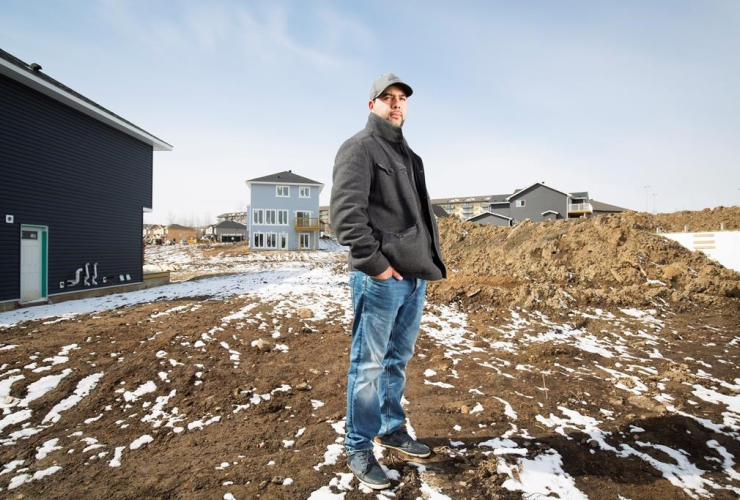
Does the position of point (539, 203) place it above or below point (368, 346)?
above

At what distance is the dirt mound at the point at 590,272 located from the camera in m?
8.49

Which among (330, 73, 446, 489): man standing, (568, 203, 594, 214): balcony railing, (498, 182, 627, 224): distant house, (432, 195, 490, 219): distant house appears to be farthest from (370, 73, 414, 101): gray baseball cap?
(432, 195, 490, 219): distant house

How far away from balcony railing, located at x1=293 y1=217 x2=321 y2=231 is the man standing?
35.4 meters

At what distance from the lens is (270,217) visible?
3750 centimetres

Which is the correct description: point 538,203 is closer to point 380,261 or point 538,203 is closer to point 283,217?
point 283,217

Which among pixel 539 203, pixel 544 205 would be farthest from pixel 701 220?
pixel 539 203

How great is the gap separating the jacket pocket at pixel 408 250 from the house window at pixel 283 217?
36.6m

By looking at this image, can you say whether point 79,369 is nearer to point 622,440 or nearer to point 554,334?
point 622,440

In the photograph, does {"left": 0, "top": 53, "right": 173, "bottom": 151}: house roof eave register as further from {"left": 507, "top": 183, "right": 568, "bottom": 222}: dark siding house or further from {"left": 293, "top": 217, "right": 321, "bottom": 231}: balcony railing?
{"left": 507, "top": 183, "right": 568, "bottom": 222}: dark siding house

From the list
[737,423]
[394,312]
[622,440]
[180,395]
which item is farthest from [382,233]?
[737,423]

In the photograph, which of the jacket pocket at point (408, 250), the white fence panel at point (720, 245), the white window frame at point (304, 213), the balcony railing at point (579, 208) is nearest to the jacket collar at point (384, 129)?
the jacket pocket at point (408, 250)

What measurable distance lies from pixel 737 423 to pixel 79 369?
7.28 meters

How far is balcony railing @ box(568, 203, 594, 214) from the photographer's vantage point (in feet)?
131

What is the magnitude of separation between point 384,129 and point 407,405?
266cm
